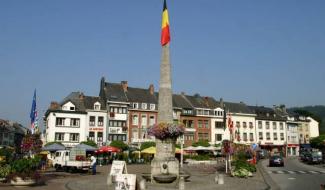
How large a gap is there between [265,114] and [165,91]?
63.4 meters

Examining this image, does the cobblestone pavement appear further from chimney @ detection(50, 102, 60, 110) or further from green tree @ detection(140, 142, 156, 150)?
chimney @ detection(50, 102, 60, 110)

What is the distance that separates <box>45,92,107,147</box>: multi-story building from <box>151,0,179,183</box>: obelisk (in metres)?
35.7

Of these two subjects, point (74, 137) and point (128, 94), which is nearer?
point (74, 137)

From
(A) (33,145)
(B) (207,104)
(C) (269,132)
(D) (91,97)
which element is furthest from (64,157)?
(C) (269,132)

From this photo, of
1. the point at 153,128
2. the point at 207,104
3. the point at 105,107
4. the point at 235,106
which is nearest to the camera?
the point at 153,128

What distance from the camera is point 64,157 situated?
32.4 meters

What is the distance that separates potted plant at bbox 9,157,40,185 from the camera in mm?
18328

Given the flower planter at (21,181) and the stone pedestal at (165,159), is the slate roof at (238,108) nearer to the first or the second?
the stone pedestal at (165,159)

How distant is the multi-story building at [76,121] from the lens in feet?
172

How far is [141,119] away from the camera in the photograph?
195ft

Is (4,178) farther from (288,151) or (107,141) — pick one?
(288,151)

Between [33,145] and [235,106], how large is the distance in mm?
58307

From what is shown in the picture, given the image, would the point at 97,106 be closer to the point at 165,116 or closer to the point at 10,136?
the point at 165,116

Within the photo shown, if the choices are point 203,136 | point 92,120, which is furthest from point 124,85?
point 203,136
